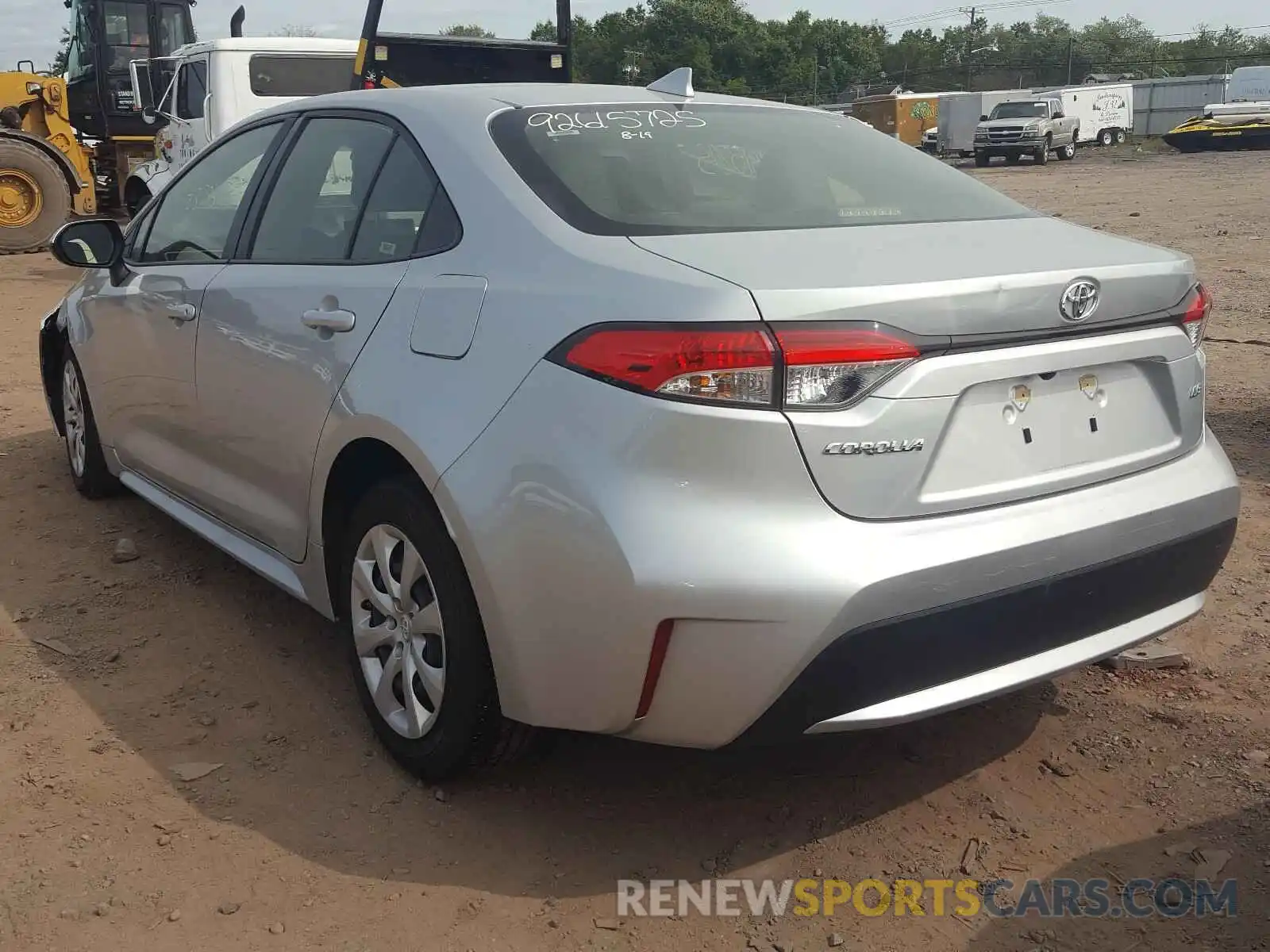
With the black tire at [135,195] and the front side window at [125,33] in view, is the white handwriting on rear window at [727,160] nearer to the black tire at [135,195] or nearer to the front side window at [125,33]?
the black tire at [135,195]

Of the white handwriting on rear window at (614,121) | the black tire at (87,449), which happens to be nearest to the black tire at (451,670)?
the white handwriting on rear window at (614,121)

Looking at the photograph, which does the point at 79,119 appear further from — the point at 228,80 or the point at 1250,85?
the point at 1250,85

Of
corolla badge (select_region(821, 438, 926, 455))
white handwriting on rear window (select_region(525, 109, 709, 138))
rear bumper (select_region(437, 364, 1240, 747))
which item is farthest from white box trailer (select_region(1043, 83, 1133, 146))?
corolla badge (select_region(821, 438, 926, 455))

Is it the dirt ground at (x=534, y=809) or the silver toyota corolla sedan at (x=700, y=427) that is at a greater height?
the silver toyota corolla sedan at (x=700, y=427)

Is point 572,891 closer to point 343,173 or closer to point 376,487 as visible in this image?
point 376,487

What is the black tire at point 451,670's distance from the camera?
8.61 ft

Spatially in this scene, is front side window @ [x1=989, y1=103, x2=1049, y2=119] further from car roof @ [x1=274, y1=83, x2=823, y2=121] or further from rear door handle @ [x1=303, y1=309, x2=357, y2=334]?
rear door handle @ [x1=303, y1=309, x2=357, y2=334]

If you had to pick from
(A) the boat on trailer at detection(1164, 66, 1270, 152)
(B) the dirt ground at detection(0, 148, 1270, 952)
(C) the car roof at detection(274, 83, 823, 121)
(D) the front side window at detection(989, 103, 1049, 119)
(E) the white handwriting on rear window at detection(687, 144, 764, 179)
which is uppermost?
(D) the front side window at detection(989, 103, 1049, 119)

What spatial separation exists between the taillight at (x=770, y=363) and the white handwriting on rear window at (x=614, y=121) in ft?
3.18

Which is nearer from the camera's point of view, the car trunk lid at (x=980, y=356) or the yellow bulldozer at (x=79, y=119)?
the car trunk lid at (x=980, y=356)

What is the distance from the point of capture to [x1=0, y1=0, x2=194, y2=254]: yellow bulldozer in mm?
14078

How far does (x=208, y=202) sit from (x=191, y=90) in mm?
9062

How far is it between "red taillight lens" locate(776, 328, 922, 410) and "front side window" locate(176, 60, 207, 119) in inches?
438

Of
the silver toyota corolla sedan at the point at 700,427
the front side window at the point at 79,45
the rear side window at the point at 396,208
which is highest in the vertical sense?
the front side window at the point at 79,45
